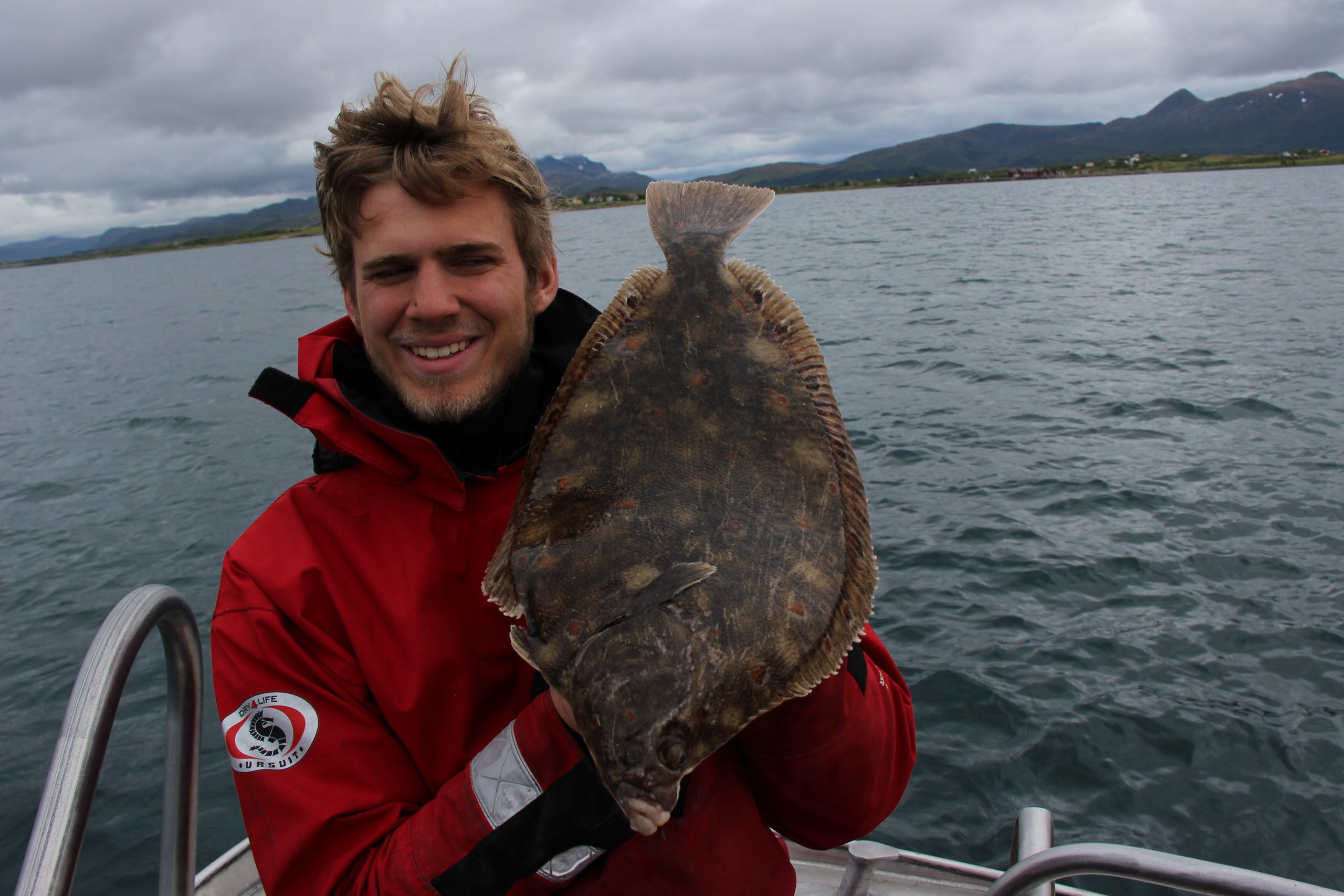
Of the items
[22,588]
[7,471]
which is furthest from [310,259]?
[22,588]

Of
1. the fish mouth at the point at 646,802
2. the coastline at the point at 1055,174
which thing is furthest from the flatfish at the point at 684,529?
the coastline at the point at 1055,174

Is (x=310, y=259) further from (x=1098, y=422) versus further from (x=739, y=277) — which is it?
(x=739, y=277)

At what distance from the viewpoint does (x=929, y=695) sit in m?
5.85

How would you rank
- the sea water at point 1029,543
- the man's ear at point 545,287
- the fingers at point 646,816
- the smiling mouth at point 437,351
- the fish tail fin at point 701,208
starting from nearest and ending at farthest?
the fingers at point 646,816 → the smiling mouth at point 437,351 → the fish tail fin at point 701,208 → the man's ear at point 545,287 → the sea water at point 1029,543

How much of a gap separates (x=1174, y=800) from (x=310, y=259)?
2831 inches

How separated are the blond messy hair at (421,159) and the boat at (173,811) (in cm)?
127

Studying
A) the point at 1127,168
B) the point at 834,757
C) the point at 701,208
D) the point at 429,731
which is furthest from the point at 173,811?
the point at 1127,168

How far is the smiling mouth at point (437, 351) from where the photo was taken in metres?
2.50

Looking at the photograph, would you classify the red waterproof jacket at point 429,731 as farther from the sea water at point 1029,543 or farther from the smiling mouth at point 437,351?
the sea water at point 1029,543

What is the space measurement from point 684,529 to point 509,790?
75 centimetres

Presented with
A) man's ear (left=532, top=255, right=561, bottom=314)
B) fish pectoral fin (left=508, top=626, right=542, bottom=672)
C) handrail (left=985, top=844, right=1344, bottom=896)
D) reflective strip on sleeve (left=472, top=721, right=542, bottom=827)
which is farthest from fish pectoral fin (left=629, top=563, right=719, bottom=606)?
→ man's ear (left=532, top=255, right=561, bottom=314)

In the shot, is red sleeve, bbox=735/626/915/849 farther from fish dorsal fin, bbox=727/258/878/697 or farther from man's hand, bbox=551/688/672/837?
man's hand, bbox=551/688/672/837

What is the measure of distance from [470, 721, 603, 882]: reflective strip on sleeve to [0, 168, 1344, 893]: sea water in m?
2.13

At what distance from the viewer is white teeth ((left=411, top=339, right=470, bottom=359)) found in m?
2.50
